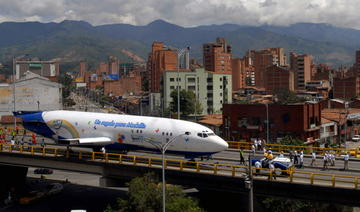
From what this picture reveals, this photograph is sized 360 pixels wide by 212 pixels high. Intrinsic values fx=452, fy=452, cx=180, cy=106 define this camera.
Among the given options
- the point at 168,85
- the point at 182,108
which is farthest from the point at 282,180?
the point at 168,85

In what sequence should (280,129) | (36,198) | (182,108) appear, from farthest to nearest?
(182,108) < (280,129) < (36,198)

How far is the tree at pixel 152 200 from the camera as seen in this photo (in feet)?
102

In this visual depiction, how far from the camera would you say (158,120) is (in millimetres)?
38781

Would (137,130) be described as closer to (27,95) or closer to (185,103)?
(185,103)

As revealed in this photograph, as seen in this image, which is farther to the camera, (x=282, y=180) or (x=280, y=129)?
(x=280, y=129)

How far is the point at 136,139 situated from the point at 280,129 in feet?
128

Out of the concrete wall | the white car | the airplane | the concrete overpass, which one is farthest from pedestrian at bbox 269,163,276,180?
the concrete wall

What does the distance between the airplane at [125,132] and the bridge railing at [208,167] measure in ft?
3.71

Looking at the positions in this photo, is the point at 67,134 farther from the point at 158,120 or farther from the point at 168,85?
the point at 168,85

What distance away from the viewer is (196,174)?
110ft

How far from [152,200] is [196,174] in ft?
13.0

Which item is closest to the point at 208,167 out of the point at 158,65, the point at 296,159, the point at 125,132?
the point at 296,159

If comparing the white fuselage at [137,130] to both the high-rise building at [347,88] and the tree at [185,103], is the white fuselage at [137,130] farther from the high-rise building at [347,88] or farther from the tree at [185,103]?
the high-rise building at [347,88]

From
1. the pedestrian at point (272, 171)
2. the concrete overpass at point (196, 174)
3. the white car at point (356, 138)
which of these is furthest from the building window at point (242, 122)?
the pedestrian at point (272, 171)
